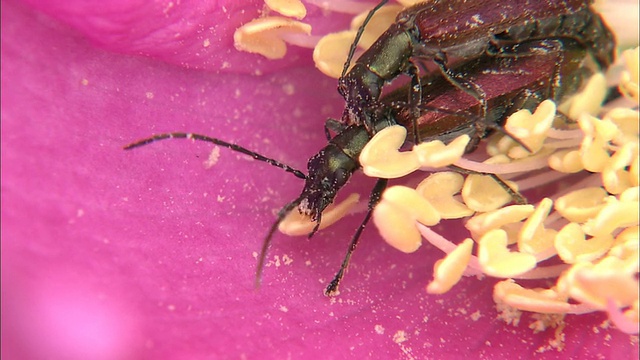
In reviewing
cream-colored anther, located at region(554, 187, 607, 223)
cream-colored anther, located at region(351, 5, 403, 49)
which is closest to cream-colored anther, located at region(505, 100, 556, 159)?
cream-colored anther, located at region(554, 187, 607, 223)

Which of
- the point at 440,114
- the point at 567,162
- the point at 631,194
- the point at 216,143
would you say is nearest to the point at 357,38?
the point at 440,114

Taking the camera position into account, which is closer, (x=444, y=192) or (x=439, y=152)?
(x=439, y=152)

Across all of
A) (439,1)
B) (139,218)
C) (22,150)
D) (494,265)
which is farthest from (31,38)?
(494,265)

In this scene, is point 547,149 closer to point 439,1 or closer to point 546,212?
point 546,212

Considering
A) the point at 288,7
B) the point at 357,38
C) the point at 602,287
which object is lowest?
the point at 602,287

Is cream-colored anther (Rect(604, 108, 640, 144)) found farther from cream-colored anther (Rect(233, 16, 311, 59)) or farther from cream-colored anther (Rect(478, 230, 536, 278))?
cream-colored anther (Rect(233, 16, 311, 59))

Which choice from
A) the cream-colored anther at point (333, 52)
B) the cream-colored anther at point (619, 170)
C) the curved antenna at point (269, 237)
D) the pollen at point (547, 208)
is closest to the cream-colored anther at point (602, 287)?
the pollen at point (547, 208)

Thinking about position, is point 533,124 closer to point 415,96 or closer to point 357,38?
point 415,96
